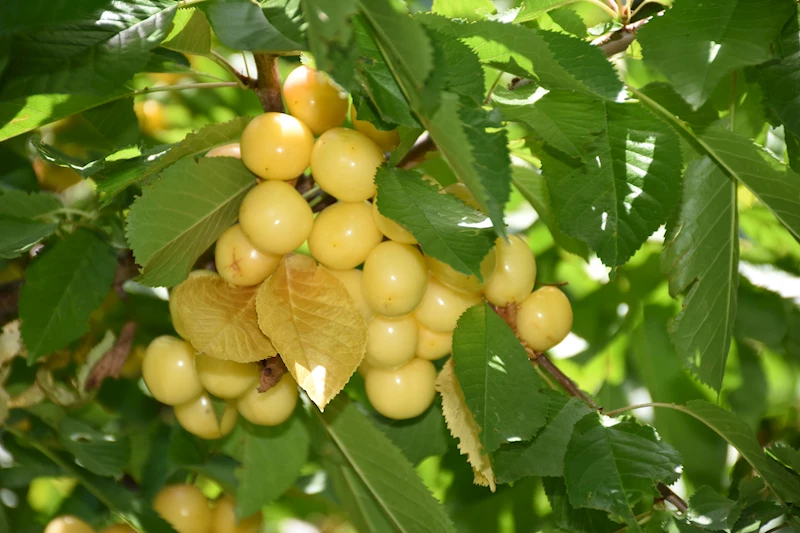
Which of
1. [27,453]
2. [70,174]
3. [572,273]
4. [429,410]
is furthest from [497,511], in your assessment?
[70,174]

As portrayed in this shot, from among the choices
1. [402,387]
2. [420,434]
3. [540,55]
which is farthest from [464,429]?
[540,55]

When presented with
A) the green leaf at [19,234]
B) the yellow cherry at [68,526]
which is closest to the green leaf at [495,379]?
the green leaf at [19,234]

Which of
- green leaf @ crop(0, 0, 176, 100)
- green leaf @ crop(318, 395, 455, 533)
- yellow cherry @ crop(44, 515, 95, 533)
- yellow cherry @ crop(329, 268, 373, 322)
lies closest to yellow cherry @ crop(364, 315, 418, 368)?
yellow cherry @ crop(329, 268, 373, 322)

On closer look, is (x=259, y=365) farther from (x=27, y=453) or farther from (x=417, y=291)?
(x=27, y=453)

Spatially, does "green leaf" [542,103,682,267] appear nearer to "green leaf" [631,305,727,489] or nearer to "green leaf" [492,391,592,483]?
"green leaf" [492,391,592,483]

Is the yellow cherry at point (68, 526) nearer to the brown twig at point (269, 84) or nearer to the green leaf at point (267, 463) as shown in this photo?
the green leaf at point (267, 463)
